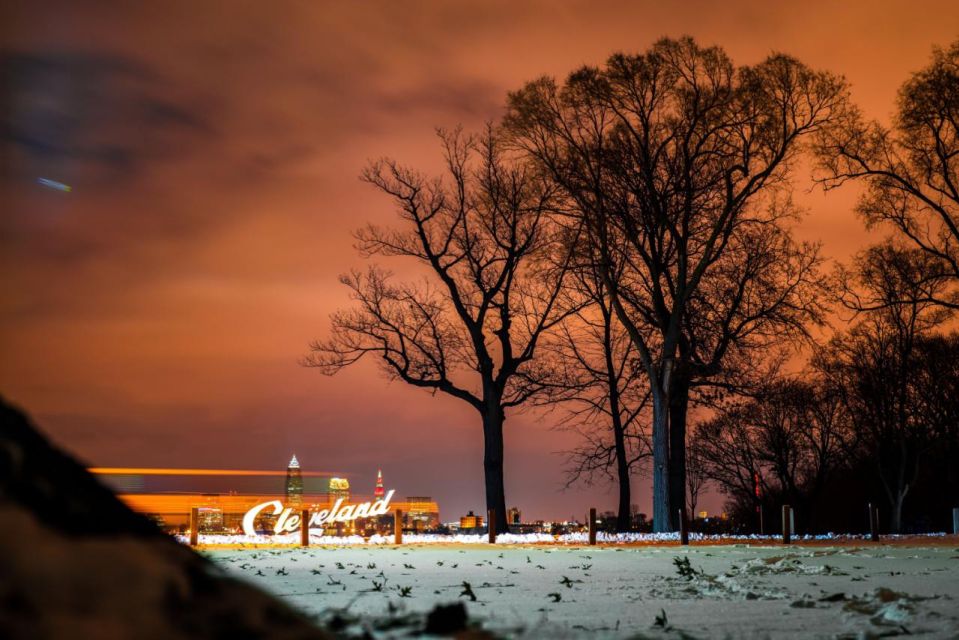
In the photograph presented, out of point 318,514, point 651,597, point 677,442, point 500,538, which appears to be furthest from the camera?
point 318,514

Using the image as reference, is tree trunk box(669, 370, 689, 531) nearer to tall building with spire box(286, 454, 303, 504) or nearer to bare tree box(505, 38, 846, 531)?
bare tree box(505, 38, 846, 531)

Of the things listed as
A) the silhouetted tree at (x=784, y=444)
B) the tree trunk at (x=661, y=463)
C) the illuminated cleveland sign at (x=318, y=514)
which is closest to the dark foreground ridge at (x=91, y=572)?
the tree trunk at (x=661, y=463)

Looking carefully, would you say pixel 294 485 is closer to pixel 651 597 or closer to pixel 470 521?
pixel 470 521

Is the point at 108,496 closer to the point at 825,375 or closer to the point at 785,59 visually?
the point at 785,59

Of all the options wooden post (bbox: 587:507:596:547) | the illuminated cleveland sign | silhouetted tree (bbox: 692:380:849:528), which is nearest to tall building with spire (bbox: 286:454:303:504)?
the illuminated cleveland sign

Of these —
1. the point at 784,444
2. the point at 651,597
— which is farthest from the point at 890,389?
the point at 651,597

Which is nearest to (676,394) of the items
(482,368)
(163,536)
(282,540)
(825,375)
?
(482,368)

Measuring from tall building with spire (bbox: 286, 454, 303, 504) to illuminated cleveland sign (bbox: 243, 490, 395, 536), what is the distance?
2.15ft

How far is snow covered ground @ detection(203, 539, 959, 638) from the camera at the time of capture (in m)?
5.41

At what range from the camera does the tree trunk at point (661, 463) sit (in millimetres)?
30656

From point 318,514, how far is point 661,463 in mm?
12110

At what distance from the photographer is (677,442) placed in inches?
1326

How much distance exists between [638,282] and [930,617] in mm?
29177

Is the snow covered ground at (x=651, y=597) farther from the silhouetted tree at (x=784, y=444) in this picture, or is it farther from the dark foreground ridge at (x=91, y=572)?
the silhouetted tree at (x=784, y=444)
